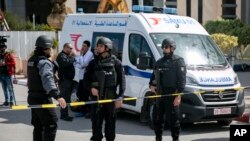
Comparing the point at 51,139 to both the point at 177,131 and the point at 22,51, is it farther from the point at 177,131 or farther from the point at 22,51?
the point at 22,51

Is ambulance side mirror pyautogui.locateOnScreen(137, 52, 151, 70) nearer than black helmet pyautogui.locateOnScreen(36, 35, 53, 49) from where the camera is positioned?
No

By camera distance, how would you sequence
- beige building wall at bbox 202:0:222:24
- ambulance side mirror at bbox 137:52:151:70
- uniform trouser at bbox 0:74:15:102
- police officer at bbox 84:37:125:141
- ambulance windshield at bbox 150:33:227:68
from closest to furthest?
police officer at bbox 84:37:125:141 < ambulance side mirror at bbox 137:52:151:70 < ambulance windshield at bbox 150:33:227:68 < uniform trouser at bbox 0:74:15:102 < beige building wall at bbox 202:0:222:24

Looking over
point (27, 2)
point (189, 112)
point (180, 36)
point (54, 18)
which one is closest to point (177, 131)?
point (189, 112)

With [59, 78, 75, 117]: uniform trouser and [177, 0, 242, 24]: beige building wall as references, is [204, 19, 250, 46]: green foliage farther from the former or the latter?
[59, 78, 75, 117]: uniform trouser

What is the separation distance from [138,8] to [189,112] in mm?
3271

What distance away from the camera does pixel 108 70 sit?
7777 mm

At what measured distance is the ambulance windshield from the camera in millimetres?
10359

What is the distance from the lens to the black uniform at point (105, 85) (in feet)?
25.5

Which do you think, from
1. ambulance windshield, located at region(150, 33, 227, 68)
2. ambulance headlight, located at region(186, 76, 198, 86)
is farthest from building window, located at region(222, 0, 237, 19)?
ambulance headlight, located at region(186, 76, 198, 86)

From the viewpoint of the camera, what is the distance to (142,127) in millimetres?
10578

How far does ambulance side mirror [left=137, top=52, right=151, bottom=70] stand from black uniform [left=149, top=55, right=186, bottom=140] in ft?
5.63

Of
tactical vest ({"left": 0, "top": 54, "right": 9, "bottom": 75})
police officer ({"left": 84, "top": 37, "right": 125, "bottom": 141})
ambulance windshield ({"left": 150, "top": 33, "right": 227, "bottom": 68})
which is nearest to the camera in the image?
police officer ({"left": 84, "top": 37, "right": 125, "bottom": 141})

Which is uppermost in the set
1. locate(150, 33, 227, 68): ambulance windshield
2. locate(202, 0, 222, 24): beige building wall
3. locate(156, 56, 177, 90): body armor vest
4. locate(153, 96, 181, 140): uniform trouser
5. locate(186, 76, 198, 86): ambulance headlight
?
locate(202, 0, 222, 24): beige building wall

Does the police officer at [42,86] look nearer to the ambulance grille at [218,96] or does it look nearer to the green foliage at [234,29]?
the ambulance grille at [218,96]
